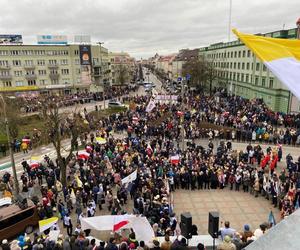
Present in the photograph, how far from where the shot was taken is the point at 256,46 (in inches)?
299

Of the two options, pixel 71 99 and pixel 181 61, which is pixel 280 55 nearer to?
pixel 71 99

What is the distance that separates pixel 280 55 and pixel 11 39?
72259 millimetres

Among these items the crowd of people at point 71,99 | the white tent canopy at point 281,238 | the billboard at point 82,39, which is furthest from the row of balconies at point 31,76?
the white tent canopy at point 281,238

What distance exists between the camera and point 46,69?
70062 millimetres

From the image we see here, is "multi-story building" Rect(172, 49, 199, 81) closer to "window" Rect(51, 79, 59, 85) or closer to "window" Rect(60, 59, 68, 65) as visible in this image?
"window" Rect(60, 59, 68, 65)

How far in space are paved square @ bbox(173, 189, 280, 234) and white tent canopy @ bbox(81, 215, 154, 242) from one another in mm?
3939

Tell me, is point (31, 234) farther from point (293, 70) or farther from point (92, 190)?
point (293, 70)

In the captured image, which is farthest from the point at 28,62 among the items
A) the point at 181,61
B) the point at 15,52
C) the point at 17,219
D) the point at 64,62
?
the point at 181,61

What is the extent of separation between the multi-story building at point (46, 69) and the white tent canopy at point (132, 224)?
5919 centimetres

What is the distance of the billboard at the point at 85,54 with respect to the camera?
6981 centimetres

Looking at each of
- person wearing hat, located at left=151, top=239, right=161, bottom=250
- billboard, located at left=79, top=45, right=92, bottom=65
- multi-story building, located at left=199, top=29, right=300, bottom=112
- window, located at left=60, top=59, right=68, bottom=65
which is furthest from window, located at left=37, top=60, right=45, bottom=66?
person wearing hat, located at left=151, top=239, right=161, bottom=250

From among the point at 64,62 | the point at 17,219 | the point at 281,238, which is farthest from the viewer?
the point at 64,62

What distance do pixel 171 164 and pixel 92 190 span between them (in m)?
5.82

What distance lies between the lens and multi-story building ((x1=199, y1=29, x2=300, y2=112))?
42097mm
